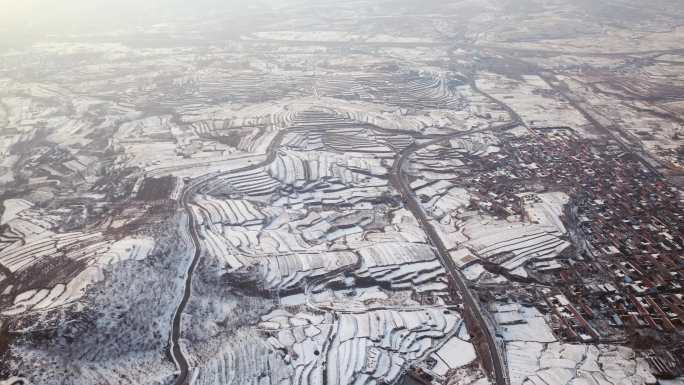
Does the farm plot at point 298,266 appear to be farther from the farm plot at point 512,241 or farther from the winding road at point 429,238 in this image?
the farm plot at point 512,241

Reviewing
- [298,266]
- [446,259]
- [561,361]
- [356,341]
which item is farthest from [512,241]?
[298,266]

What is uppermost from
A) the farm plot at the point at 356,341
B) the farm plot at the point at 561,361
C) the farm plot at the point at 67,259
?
the farm plot at the point at 67,259

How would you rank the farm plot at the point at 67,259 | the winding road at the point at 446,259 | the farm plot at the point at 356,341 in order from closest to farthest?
the farm plot at the point at 356,341 < the winding road at the point at 446,259 < the farm plot at the point at 67,259

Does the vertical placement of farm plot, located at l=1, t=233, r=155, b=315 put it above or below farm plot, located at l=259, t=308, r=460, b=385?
above

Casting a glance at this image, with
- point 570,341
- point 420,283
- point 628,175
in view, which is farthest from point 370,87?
point 570,341

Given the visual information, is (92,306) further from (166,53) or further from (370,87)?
(166,53)

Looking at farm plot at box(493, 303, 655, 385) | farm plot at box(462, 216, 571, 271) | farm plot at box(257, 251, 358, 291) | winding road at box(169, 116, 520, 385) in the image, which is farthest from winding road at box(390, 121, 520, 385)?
farm plot at box(257, 251, 358, 291)

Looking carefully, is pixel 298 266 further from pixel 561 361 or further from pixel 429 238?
pixel 561 361

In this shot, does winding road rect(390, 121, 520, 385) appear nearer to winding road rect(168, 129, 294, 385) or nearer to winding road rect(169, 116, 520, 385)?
winding road rect(169, 116, 520, 385)

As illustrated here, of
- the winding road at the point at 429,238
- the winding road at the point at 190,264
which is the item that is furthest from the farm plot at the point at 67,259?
the winding road at the point at 429,238

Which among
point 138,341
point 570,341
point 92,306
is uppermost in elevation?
point 92,306

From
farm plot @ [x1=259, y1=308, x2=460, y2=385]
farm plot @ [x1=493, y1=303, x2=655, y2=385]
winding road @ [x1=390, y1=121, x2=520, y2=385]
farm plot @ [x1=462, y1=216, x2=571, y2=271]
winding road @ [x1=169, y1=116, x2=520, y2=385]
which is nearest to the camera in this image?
farm plot @ [x1=493, y1=303, x2=655, y2=385]
